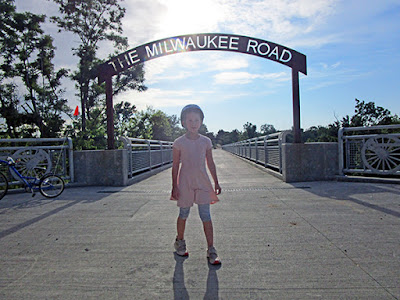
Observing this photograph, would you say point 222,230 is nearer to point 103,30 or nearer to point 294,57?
point 294,57

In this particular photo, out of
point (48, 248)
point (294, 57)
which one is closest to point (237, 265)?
point (48, 248)

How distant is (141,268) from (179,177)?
0.90 metres

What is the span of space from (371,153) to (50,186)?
24.4 feet

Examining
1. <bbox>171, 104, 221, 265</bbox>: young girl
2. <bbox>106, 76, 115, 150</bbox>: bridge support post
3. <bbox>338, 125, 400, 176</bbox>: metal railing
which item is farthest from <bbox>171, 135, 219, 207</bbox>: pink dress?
<bbox>106, 76, 115, 150</bbox>: bridge support post

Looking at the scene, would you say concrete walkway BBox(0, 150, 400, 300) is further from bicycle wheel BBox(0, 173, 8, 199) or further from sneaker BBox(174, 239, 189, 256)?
bicycle wheel BBox(0, 173, 8, 199)

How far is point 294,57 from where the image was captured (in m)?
8.83

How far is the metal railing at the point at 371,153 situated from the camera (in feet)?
23.4

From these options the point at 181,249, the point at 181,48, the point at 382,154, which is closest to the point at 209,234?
the point at 181,249

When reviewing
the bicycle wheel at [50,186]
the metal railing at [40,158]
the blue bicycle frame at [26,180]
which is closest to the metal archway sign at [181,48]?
the metal railing at [40,158]

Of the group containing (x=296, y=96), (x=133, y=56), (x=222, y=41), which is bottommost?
(x=296, y=96)

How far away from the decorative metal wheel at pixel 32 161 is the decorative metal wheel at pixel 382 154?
7854mm

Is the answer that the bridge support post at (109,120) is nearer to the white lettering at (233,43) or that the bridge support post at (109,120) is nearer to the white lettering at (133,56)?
the white lettering at (133,56)

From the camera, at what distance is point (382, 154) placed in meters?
7.28

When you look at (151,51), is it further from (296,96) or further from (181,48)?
(296,96)
